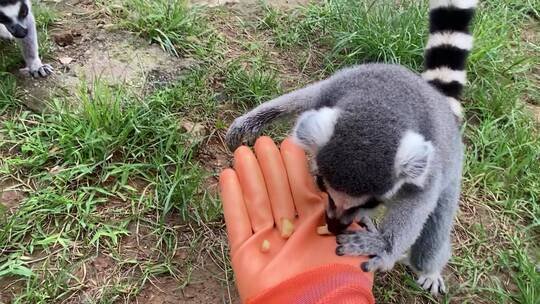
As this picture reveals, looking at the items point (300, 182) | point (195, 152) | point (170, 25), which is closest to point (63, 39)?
point (170, 25)

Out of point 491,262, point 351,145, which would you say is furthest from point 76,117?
point 491,262

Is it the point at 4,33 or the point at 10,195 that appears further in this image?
the point at 4,33

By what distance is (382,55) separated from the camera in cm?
470

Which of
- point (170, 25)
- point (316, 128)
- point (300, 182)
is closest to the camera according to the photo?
point (316, 128)

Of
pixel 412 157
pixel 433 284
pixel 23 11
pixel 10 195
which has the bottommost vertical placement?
pixel 433 284

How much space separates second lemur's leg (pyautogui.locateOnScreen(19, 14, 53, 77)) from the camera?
4.27m

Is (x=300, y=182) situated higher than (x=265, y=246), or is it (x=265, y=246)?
(x=300, y=182)

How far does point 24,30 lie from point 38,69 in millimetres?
292

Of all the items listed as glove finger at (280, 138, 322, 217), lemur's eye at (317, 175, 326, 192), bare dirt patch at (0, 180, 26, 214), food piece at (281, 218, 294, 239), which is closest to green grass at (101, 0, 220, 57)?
bare dirt patch at (0, 180, 26, 214)

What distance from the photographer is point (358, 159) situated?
252cm

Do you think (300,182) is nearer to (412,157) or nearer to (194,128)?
(412,157)

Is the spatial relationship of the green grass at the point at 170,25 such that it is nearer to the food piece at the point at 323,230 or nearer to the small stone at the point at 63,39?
the small stone at the point at 63,39

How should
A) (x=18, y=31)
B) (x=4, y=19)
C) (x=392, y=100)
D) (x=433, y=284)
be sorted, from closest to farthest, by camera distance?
1. (x=392, y=100)
2. (x=433, y=284)
3. (x=18, y=31)
4. (x=4, y=19)

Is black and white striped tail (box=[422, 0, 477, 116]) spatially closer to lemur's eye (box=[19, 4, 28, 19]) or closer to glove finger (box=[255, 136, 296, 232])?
glove finger (box=[255, 136, 296, 232])
